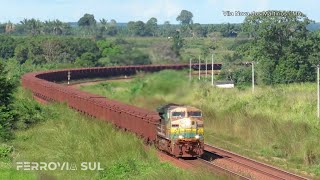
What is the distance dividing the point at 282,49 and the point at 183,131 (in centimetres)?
4895

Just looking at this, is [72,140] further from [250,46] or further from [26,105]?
[250,46]

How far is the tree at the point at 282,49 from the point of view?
68250 millimetres

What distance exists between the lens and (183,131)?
2444 centimetres

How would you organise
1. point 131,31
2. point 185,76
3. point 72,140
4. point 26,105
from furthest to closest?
1. point 131,31
2. point 26,105
3. point 185,76
4. point 72,140

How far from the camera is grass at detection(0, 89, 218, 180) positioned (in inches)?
821

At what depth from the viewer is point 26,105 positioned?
121 ft

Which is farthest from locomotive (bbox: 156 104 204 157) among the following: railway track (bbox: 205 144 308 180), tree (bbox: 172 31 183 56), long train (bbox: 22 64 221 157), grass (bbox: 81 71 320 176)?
tree (bbox: 172 31 183 56)

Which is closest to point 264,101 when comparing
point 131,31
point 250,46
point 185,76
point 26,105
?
point 185,76

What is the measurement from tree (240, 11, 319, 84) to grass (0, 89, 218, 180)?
40.5 meters

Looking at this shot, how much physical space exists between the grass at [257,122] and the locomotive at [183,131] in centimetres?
369

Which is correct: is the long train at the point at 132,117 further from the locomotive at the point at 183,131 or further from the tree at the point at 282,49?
the tree at the point at 282,49

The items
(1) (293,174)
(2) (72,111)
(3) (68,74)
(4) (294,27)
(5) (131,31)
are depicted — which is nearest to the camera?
(1) (293,174)

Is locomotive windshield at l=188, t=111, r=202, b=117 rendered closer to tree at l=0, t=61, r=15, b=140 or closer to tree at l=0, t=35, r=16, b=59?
tree at l=0, t=61, r=15, b=140

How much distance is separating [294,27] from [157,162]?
53.7 metres
